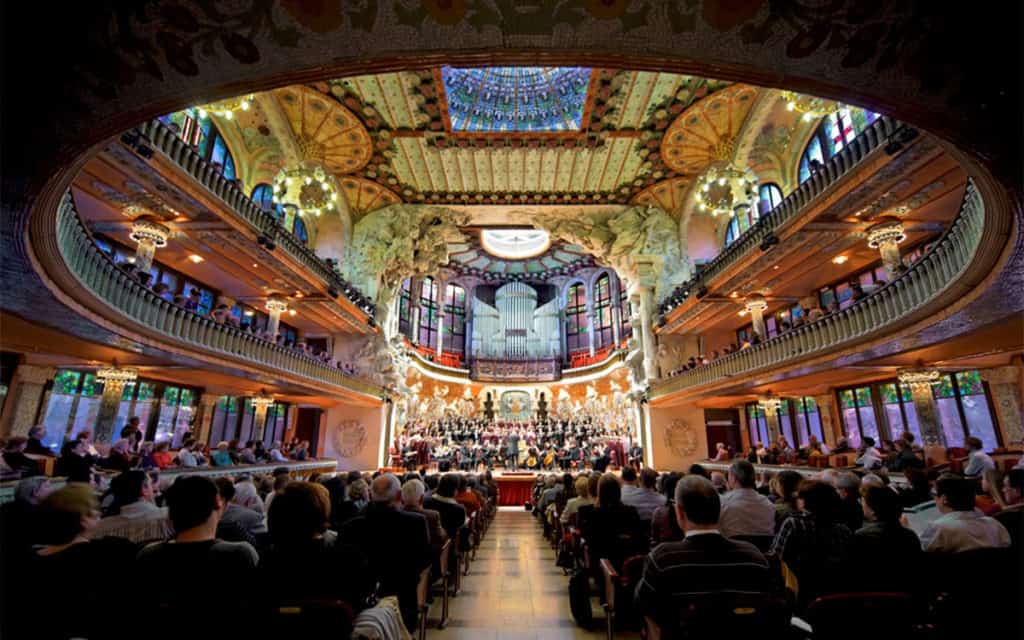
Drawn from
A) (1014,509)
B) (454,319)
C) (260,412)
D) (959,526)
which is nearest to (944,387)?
(1014,509)

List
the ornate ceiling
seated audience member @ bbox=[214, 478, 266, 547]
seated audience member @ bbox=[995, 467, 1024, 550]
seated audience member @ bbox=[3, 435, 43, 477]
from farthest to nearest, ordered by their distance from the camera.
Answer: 1. the ornate ceiling
2. seated audience member @ bbox=[3, 435, 43, 477]
3. seated audience member @ bbox=[214, 478, 266, 547]
4. seated audience member @ bbox=[995, 467, 1024, 550]

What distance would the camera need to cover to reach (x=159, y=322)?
879cm

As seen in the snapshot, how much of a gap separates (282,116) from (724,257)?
14.7 m

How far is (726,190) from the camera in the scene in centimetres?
1438

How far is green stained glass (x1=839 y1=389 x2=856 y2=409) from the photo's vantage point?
14.0m

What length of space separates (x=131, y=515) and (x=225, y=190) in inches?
346

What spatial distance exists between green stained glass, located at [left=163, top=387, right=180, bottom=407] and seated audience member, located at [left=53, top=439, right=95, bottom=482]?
6305 mm

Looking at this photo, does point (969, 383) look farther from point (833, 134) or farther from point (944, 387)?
point (833, 134)

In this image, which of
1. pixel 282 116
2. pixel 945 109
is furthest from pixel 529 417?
pixel 945 109

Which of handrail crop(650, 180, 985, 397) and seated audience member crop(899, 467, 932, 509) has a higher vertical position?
handrail crop(650, 180, 985, 397)

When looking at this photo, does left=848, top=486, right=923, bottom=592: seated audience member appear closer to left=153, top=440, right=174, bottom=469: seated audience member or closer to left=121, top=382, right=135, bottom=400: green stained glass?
left=153, top=440, right=174, bottom=469: seated audience member

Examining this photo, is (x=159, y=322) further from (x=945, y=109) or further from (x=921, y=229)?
(x=921, y=229)

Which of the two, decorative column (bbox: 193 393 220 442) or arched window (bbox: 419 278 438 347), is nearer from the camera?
decorative column (bbox: 193 393 220 442)

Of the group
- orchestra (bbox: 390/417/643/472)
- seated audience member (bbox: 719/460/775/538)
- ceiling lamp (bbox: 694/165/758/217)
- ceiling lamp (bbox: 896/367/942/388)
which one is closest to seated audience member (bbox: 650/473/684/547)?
seated audience member (bbox: 719/460/775/538)
